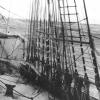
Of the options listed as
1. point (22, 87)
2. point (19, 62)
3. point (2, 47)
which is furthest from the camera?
point (2, 47)

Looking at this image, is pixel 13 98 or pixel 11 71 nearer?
pixel 13 98

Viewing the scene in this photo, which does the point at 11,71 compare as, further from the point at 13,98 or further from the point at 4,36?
the point at 13,98

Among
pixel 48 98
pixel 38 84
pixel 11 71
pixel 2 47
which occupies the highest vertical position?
pixel 2 47

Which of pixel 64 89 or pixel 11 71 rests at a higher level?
pixel 11 71

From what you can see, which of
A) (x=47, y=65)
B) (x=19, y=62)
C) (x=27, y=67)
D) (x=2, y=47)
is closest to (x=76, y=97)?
(x=47, y=65)

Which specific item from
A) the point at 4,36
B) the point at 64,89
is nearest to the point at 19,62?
the point at 4,36

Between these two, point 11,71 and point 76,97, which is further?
point 11,71

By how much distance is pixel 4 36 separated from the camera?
11.7m

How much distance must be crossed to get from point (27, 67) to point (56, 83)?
309 centimetres

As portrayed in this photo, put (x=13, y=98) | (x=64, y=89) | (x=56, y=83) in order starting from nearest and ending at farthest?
(x=13, y=98), (x=64, y=89), (x=56, y=83)

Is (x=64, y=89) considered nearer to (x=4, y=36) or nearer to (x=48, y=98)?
(x=48, y=98)

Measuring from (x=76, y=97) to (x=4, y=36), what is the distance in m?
6.93

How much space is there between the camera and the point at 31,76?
962 centimetres

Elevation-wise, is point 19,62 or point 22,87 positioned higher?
point 19,62
